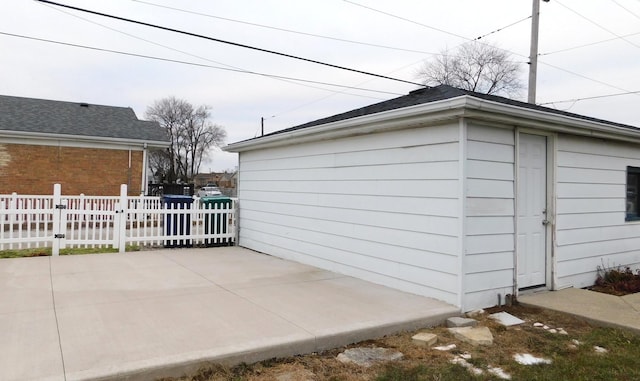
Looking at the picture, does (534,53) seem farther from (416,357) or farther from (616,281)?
(416,357)

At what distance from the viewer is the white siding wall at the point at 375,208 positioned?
5234 mm

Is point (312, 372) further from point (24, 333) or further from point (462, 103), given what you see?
point (462, 103)

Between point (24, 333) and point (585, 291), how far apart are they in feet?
21.8

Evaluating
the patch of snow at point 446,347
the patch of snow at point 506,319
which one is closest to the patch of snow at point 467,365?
the patch of snow at point 446,347

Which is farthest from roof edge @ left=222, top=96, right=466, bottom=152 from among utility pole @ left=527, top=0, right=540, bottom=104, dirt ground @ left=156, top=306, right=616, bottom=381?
utility pole @ left=527, top=0, right=540, bottom=104

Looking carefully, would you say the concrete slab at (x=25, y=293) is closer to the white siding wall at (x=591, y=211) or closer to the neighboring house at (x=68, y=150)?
the white siding wall at (x=591, y=211)

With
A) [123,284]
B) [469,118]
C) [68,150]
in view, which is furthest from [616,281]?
[68,150]

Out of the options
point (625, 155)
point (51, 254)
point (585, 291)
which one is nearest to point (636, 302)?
point (585, 291)

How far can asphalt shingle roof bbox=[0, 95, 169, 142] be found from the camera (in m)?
15.6

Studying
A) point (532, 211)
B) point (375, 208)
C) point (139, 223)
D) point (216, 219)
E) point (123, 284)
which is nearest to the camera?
point (532, 211)

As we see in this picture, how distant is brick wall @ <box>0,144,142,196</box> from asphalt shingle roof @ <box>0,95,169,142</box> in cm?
66

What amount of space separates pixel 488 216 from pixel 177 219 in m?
6.85

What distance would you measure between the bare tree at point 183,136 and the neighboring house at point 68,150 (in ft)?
91.7

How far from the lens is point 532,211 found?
5.74 meters
